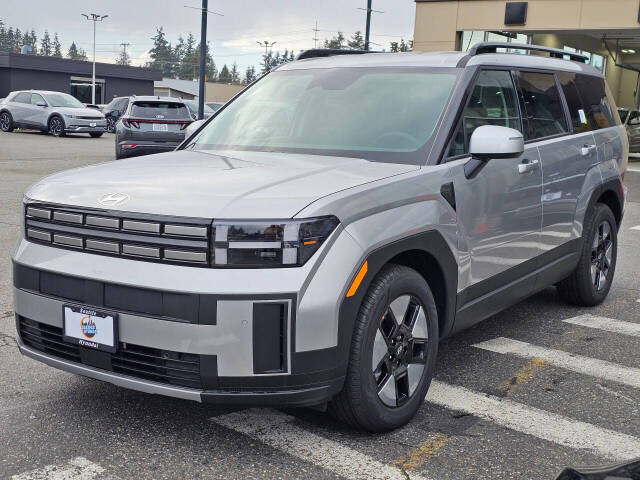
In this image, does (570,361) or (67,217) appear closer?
(67,217)

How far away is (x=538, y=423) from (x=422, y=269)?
95 centimetres

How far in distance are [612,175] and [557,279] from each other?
116 centimetres

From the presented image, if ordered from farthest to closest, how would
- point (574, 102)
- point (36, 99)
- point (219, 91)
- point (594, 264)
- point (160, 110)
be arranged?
point (219, 91) < point (36, 99) < point (160, 110) < point (594, 264) < point (574, 102)

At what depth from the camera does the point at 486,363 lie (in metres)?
4.95

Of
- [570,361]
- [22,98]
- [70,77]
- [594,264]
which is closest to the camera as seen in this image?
[570,361]

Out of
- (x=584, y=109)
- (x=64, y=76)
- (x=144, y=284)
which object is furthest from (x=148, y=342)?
(x=64, y=76)

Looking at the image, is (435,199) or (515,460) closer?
(515,460)

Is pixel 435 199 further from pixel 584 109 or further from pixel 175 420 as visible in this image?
pixel 584 109

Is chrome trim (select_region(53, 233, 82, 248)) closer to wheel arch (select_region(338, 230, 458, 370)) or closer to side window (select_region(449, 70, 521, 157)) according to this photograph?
wheel arch (select_region(338, 230, 458, 370))

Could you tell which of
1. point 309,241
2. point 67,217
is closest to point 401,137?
point 309,241

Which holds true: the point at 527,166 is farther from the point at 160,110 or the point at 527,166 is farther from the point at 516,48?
the point at 160,110

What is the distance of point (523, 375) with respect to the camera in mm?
4754

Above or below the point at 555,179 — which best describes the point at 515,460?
below

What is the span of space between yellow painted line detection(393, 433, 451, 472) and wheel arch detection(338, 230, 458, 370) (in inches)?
22.1
